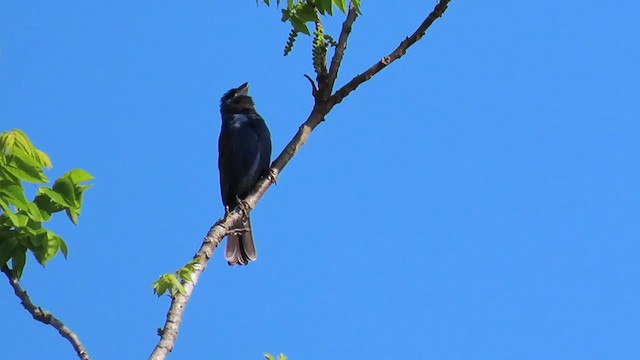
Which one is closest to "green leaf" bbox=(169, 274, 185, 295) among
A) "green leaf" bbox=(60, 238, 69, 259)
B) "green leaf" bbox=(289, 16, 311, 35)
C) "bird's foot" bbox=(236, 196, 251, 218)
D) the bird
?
"green leaf" bbox=(60, 238, 69, 259)

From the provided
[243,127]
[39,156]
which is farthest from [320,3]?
[243,127]

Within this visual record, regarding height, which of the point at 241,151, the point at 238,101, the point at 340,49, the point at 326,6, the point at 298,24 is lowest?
the point at 326,6

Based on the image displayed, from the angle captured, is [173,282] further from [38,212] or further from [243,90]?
[243,90]

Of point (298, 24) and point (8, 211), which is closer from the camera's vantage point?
point (8, 211)

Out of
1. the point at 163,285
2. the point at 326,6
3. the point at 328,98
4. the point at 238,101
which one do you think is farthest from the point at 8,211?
the point at 238,101

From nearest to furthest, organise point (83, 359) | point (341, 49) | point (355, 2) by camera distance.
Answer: point (83, 359) → point (355, 2) → point (341, 49)

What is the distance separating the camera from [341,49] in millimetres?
4586

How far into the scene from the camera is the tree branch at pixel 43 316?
→ 3.10 meters

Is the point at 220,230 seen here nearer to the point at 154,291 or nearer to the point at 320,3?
the point at 154,291

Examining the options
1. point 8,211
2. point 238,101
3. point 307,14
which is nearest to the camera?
point 8,211

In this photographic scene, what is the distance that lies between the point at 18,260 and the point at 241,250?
14.6 ft

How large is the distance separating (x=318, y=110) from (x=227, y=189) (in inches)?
162

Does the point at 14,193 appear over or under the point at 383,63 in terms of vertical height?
under

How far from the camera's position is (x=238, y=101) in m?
9.23
